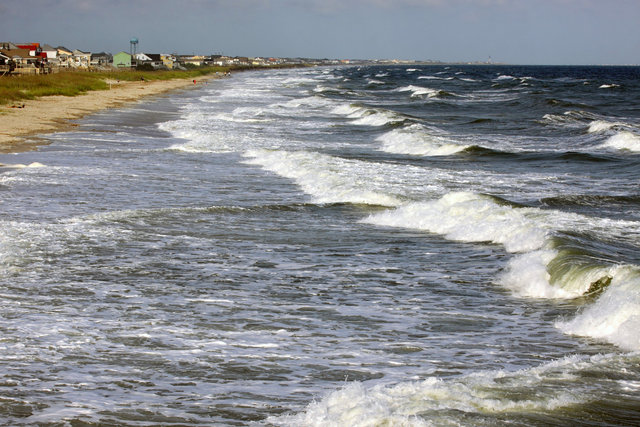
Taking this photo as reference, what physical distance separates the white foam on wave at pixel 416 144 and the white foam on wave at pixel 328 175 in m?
4.73

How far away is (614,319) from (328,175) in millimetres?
11328

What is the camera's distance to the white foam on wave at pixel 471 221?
12.0m

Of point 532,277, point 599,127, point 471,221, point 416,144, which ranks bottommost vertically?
point 532,277

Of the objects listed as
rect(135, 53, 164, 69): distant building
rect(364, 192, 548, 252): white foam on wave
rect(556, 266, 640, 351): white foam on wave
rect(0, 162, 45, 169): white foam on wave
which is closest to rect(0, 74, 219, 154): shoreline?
rect(0, 162, 45, 169): white foam on wave

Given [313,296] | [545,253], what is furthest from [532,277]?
[313,296]

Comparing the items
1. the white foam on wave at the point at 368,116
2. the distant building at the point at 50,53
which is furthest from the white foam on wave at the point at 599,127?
the distant building at the point at 50,53

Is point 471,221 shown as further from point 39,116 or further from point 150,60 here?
point 150,60

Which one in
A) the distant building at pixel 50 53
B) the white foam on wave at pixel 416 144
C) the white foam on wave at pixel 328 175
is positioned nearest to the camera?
the white foam on wave at pixel 328 175

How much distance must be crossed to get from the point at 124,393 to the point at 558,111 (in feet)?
139

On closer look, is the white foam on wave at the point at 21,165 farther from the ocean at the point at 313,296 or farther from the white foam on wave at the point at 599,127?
the white foam on wave at the point at 599,127

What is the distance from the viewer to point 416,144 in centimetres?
2828

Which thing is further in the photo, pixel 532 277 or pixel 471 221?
pixel 471 221

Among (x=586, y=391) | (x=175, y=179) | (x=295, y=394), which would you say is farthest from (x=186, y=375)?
(x=175, y=179)

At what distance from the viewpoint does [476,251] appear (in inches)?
457
